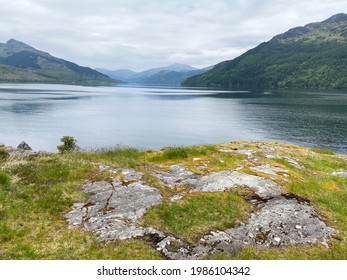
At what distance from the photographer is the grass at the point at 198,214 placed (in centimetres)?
1130

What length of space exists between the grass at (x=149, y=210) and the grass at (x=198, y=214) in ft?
0.12

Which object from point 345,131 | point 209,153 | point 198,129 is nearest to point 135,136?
point 198,129

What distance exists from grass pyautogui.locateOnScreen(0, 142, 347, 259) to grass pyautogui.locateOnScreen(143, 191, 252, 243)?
0.04m

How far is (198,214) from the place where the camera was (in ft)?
40.3

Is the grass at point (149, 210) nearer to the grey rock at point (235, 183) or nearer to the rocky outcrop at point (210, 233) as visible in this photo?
the rocky outcrop at point (210, 233)

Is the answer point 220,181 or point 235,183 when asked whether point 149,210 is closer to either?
point 220,181

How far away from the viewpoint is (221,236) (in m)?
11.0

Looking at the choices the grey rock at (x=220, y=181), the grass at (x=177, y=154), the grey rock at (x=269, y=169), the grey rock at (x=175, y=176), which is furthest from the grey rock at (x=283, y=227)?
the grass at (x=177, y=154)

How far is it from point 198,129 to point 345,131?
54529mm

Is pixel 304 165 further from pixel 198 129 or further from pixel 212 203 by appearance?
pixel 198 129

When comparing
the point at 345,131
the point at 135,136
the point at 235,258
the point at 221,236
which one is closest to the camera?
the point at 235,258

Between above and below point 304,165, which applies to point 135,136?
below

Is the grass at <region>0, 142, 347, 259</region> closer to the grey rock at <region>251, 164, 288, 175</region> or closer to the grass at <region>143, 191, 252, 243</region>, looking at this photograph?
the grass at <region>143, 191, 252, 243</region>

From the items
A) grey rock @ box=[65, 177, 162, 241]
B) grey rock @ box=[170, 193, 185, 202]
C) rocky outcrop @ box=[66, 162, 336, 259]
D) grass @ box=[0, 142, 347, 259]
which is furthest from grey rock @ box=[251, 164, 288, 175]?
grey rock @ box=[65, 177, 162, 241]
